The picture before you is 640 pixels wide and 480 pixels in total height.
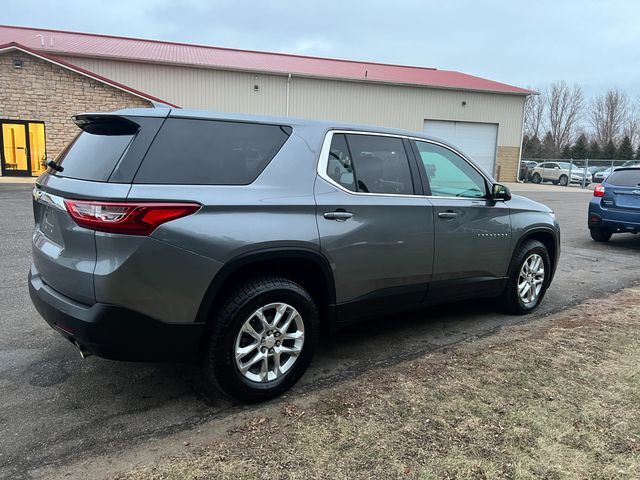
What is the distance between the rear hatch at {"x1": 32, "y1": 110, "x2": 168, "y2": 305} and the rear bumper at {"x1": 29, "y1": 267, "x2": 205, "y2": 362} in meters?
0.08

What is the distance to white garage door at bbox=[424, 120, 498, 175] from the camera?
30.6 metres

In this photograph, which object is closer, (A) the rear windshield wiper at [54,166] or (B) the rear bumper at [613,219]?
(A) the rear windshield wiper at [54,166]

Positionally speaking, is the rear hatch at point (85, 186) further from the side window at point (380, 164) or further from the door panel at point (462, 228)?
the door panel at point (462, 228)

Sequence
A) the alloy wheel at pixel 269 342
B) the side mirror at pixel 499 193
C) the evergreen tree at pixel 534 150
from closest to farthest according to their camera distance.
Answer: the alloy wheel at pixel 269 342 < the side mirror at pixel 499 193 < the evergreen tree at pixel 534 150

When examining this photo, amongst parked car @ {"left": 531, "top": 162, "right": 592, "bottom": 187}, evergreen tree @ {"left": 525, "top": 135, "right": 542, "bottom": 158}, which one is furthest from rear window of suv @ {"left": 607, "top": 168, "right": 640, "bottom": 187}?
evergreen tree @ {"left": 525, "top": 135, "right": 542, "bottom": 158}

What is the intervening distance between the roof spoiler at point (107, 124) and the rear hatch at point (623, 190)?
29.3 feet

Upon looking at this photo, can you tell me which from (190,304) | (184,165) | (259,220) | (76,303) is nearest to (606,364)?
(259,220)

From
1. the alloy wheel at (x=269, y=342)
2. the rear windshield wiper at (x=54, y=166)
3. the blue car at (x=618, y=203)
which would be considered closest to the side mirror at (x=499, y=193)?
the alloy wheel at (x=269, y=342)

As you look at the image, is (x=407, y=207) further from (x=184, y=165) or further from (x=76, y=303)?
(x=76, y=303)

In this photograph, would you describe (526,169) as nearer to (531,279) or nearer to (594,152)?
(594,152)

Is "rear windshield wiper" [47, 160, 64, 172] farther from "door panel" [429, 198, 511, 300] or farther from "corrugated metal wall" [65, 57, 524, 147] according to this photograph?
"corrugated metal wall" [65, 57, 524, 147]

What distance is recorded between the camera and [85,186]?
9.27ft

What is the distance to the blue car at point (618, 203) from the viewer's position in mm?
9031

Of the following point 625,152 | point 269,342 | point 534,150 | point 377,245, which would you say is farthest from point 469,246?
point 534,150
